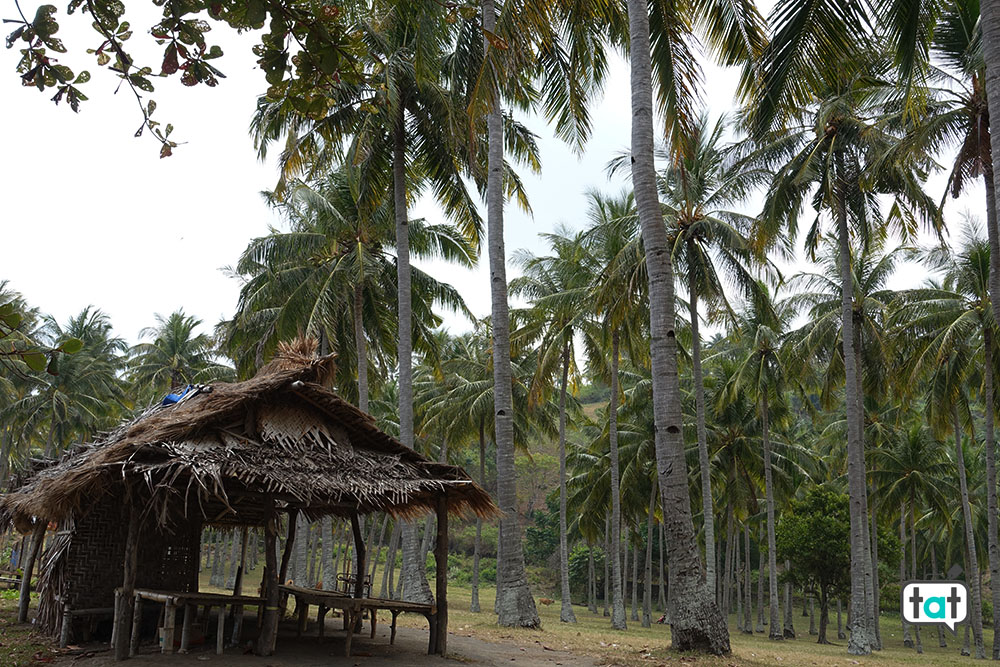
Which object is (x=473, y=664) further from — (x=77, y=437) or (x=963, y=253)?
(x=77, y=437)

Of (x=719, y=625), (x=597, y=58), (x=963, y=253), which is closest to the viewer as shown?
(x=719, y=625)

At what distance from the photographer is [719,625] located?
10.5 m

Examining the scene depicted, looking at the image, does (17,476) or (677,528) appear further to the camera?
(17,476)

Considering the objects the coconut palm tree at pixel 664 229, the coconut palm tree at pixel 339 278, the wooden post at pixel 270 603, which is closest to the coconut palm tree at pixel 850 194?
the coconut palm tree at pixel 664 229

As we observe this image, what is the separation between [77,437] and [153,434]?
40.6 m

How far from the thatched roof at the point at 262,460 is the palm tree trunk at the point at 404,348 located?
21.3 ft

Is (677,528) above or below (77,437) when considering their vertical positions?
below

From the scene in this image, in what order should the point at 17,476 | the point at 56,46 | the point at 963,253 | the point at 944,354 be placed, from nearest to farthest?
the point at 56,46 < the point at 17,476 < the point at 944,354 < the point at 963,253

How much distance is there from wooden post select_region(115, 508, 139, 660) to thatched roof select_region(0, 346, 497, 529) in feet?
1.29

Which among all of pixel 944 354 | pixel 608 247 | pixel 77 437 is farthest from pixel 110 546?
pixel 77 437

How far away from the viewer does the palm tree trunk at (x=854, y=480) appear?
62.1 ft

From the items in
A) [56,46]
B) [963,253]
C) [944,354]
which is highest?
[963,253]

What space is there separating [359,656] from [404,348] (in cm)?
966

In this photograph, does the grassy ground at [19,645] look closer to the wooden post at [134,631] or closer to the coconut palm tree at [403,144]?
the wooden post at [134,631]
